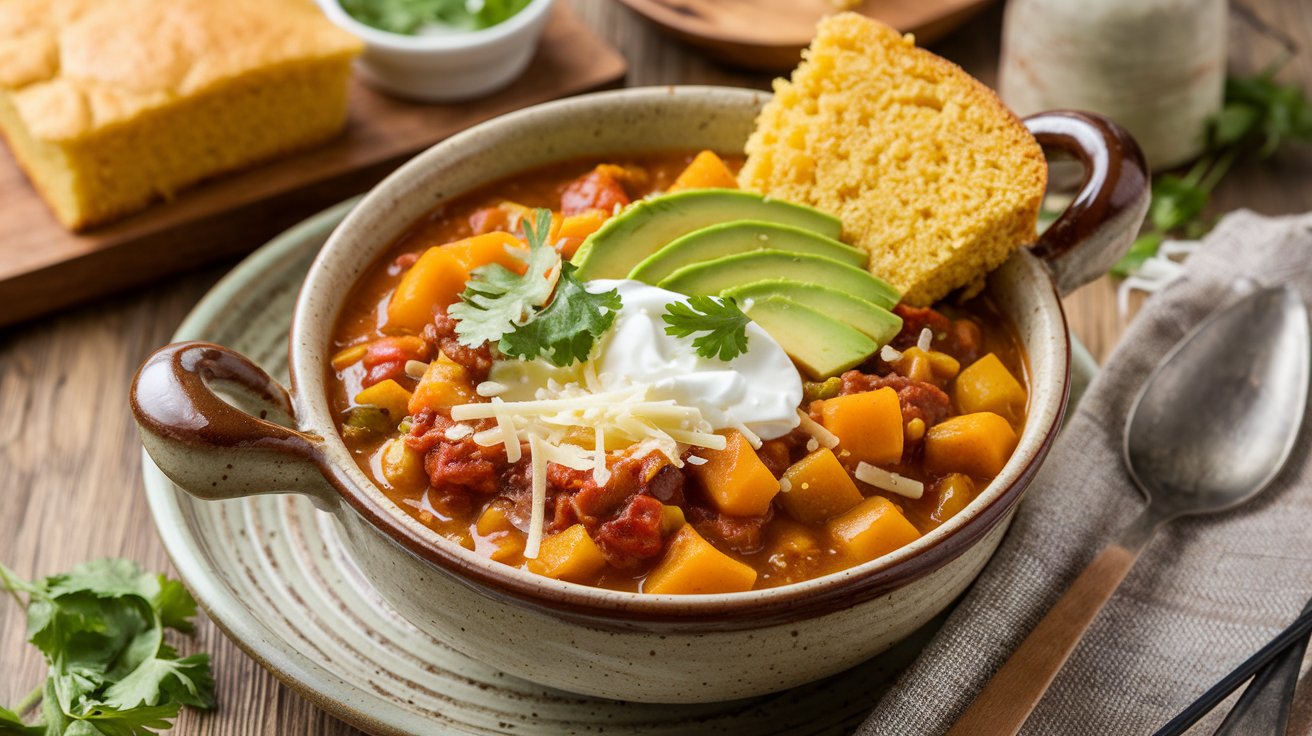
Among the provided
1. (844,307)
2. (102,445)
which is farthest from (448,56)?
(844,307)

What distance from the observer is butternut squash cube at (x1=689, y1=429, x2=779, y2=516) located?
2.70 m

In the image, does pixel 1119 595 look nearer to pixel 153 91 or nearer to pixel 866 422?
pixel 866 422

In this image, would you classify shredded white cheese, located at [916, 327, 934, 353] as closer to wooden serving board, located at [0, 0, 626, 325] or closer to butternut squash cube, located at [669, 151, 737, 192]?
butternut squash cube, located at [669, 151, 737, 192]

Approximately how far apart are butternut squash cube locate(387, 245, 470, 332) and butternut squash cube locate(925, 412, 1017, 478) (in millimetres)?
1175

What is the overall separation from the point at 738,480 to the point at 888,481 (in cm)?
36

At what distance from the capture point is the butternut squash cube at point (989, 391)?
3051mm

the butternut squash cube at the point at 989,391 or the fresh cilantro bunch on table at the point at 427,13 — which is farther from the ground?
the butternut squash cube at the point at 989,391

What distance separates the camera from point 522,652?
8.77ft

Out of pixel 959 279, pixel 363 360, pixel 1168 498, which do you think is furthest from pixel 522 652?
pixel 1168 498

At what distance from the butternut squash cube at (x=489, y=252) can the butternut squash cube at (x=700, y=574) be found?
91cm

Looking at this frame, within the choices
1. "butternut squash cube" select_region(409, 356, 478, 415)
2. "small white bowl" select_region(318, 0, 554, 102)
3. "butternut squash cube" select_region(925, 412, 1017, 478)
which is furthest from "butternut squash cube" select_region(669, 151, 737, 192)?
"small white bowl" select_region(318, 0, 554, 102)

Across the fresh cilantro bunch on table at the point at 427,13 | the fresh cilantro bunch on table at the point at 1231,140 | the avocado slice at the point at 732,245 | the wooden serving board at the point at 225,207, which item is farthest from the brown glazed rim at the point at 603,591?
the fresh cilantro bunch on table at the point at 427,13

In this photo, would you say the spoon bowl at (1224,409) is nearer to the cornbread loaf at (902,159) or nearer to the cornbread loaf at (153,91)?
the cornbread loaf at (902,159)

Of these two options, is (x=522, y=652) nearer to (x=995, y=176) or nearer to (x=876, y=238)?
(x=876, y=238)
